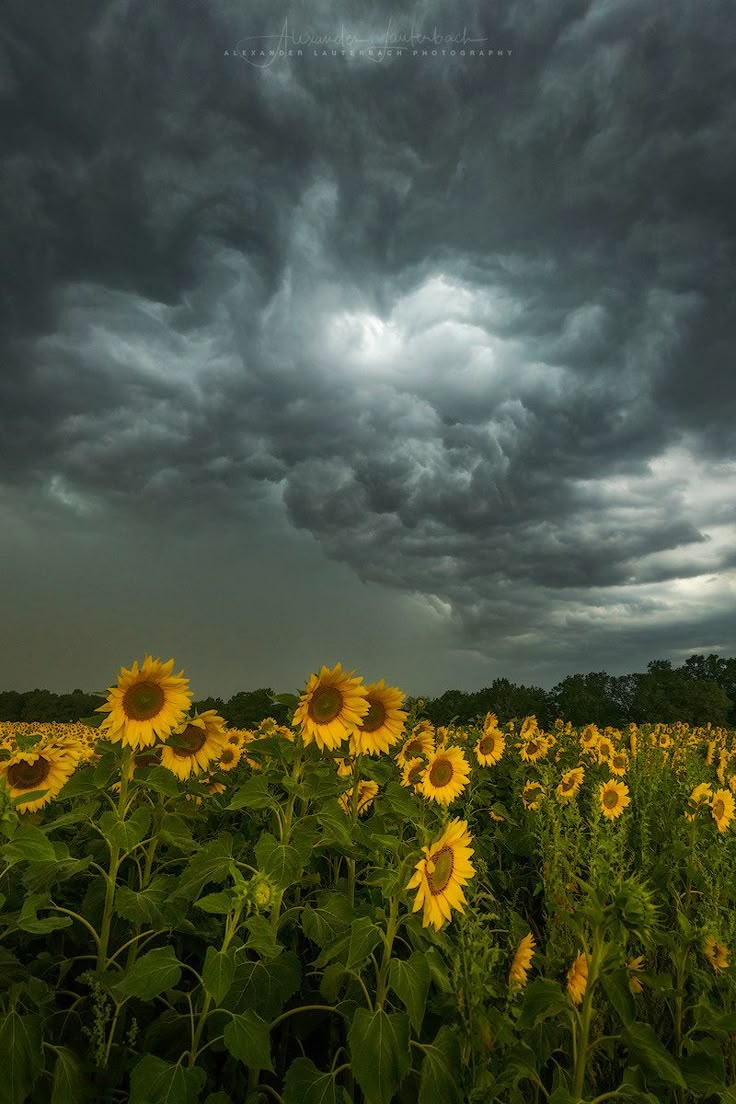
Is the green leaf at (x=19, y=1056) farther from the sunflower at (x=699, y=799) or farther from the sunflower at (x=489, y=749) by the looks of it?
the sunflower at (x=489, y=749)

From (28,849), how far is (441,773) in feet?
11.4

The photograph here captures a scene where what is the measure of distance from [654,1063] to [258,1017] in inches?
58.8

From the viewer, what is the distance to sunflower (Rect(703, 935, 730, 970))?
3958 millimetres

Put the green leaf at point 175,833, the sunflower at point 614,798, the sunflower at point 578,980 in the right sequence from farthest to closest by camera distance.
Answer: the sunflower at point 614,798
the green leaf at point 175,833
the sunflower at point 578,980

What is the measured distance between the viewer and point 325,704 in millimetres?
4355

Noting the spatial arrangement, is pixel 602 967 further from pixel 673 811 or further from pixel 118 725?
pixel 673 811

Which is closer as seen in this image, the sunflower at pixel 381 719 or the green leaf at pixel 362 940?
the green leaf at pixel 362 940

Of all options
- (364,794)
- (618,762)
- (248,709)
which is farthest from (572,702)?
(364,794)

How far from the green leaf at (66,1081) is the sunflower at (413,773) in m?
3.12

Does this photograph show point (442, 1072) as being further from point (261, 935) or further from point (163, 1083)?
point (163, 1083)

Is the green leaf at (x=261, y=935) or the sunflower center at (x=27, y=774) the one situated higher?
the sunflower center at (x=27, y=774)

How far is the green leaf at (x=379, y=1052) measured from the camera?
268 centimetres

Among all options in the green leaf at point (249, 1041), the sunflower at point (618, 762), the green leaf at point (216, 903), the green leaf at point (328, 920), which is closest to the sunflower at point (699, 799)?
the sunflower at point (618, 762)

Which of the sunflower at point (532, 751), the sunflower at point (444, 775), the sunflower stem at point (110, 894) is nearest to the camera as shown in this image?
the sunflower stem at point (110, 894)
